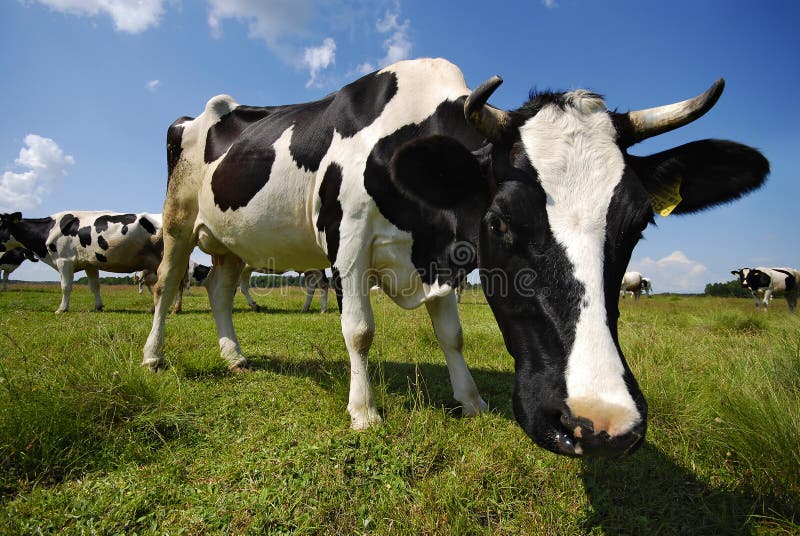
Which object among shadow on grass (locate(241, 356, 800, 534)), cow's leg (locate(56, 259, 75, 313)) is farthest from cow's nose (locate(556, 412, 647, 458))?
cow's leg (locate(56, 259, 75, 313))

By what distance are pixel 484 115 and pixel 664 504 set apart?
2.24 m

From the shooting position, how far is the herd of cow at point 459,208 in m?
1.84

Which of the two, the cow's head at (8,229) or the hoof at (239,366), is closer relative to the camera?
the hoof at (239,366)

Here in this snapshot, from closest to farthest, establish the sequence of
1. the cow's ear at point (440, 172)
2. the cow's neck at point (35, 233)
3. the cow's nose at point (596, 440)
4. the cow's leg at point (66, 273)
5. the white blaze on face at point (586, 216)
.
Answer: the cow's nose at point (596, 440), the white blaze on face at point (586, 216), the cow's ear at point (440, 172), the cow's leg at point (66, 273), the cow's neck at point (35, 233)

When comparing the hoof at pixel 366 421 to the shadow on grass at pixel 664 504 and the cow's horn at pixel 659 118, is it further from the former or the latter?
the cow's horn at pixel 659 118

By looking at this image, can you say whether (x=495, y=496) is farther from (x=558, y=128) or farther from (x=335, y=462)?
(x=558, y=128)

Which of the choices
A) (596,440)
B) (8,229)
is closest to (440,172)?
(596,440)

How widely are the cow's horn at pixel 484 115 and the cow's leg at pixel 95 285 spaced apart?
42.9 feet

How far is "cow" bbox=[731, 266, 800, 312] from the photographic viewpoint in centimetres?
2383

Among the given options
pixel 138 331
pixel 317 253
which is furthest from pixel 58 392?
pixel 138 331

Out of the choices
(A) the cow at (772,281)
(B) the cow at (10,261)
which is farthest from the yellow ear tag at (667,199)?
(B) the cow at (10,261)

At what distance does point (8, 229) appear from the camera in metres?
14.0

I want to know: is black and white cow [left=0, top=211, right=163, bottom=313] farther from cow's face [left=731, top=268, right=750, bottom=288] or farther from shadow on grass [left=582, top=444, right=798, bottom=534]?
cow's face [left=731, top=268, right=750, bottom=288]

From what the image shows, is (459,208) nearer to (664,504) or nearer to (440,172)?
(440,172)
